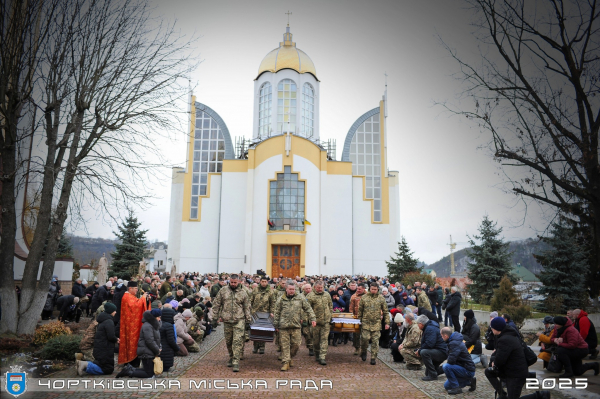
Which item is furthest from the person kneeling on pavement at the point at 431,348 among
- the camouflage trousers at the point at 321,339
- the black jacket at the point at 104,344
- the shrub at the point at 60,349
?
the shrub at the point at 60,349

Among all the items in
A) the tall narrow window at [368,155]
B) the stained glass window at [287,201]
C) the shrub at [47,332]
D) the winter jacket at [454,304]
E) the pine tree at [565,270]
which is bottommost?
the shrub at [47,332]

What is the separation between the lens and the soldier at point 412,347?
31.1ft

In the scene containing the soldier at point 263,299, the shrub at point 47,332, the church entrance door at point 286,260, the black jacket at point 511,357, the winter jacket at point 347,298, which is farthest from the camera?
the church entrance door at point 286,260

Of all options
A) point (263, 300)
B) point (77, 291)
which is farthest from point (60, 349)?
point (77, 291)

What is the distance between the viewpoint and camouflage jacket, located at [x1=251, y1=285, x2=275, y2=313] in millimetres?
11773

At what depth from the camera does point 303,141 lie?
34.5 metres

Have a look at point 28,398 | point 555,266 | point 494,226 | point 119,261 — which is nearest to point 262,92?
point 119,261

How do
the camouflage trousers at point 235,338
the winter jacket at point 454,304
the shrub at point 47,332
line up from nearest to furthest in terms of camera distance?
the camouflage trousers at point 235,338
the shrub at point 47,332
the winter jacket at point 454,304

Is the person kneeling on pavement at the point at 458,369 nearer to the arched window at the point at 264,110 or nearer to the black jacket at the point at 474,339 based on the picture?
the black jacket at the point at 474,339

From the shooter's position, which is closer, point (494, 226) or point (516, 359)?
point (516, 359)

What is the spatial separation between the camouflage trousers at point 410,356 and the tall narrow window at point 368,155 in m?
28.2

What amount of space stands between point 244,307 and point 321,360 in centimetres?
214

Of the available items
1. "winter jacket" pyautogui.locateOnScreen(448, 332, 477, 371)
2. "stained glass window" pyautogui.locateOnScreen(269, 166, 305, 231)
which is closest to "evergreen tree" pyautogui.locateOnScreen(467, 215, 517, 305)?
"stained glass window" pyautogui.locateOnScreen(269, 166, 305, 231)

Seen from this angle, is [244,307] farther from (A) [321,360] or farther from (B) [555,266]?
(B) [555,266]
